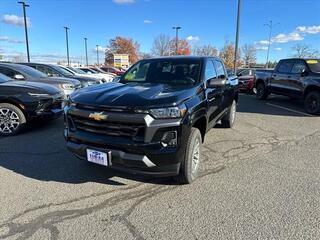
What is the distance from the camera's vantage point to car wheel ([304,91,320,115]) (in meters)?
9.09

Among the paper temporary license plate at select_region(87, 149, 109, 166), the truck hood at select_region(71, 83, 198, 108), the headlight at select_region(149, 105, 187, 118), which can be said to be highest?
the truck hood at select_region(71, 83, 198, 108)

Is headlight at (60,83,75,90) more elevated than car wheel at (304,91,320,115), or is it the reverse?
headlight at (60,83,75,90)

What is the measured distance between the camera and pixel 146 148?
10.3ft

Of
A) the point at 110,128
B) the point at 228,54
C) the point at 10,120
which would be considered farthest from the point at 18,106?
the point at 228,54

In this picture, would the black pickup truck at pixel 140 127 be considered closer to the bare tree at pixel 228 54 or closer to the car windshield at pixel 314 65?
the car windshield at pixel 314 65

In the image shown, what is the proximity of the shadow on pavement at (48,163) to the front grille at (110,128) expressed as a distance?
2.77ft

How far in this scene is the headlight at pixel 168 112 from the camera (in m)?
3.18

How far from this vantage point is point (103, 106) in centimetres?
332

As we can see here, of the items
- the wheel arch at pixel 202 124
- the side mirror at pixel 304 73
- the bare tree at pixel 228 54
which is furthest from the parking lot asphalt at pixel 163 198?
the bare tree at pixel 228 54

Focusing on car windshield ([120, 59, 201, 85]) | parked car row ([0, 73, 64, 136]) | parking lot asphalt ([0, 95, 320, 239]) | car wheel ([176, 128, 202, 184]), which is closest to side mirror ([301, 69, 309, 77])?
parking lot asphalt ([0, 95, 320, 239])

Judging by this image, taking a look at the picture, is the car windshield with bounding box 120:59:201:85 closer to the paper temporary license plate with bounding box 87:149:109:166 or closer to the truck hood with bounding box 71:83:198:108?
the truck hood with bounding box 71:83:198:108

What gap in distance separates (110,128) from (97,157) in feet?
1.28

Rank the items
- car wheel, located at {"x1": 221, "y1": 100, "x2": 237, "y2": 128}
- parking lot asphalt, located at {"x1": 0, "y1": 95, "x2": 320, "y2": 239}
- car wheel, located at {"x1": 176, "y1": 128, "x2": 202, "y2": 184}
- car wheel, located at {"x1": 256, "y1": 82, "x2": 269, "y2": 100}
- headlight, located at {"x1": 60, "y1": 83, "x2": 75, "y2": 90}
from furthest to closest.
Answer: car wheel, located at {"x1": 256, "y1": 82, "x2": 269, "y2": 100}, headlight, located at {"x1": 60, "y1": 83, "x2": 75, "y2": 90}, car wheel, located at {"x1": 221, "y1": 100, "x2": 237, "y2": 128}, car wheel, located at {"x1": 176, "y1": 128, "x2": 202, "y2": 184}, parking lot asphalt, located at {"x1": 0, "y1": 95, "x2": 320, "y2": 239}

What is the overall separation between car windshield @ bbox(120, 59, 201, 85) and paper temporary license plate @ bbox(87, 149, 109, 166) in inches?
68.0
